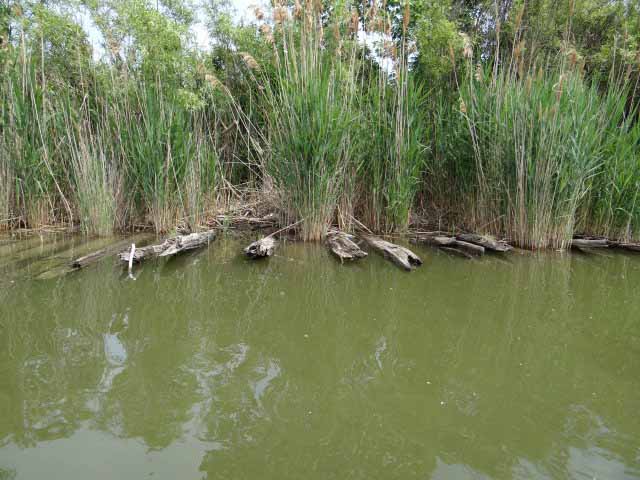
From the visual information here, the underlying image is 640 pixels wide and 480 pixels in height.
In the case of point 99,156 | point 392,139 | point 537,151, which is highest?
point 392,139

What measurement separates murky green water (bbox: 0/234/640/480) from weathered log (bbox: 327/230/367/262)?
0.68 m

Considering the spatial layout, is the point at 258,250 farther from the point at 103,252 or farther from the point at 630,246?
the point at 630,246

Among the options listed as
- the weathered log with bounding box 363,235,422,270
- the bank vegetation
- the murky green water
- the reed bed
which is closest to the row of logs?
the weathered log with bounding box 363,235,422,270

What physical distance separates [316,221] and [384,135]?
48.8 inches

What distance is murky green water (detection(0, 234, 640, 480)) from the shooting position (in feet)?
5.11

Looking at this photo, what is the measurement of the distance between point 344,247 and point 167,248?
1641 millimetres

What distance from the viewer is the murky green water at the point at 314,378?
156 centimetres

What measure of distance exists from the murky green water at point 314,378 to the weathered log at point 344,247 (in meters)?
0.68

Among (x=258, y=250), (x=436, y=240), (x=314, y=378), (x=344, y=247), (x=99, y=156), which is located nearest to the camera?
(x=314, y=378)

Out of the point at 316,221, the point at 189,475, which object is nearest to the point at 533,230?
the point at 316,221

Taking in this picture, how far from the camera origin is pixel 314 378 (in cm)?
210

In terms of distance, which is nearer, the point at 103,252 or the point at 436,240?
the point at 103,252

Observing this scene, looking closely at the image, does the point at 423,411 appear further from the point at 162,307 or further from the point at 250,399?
the point at 162,307

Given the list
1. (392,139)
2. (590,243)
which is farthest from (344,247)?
(590,243)
